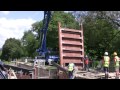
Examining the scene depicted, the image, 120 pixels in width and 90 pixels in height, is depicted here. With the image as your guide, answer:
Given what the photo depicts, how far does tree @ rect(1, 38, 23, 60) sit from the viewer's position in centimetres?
4112

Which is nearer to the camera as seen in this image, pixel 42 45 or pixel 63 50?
pixel 63 50

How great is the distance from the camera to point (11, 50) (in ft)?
144

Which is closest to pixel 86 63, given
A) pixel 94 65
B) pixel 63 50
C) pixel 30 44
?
pixel 63 50

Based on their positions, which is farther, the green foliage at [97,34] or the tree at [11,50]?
the tree at [11,50]

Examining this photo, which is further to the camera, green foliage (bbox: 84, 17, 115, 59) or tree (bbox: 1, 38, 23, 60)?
tree (bbox: 1, 38, 23, 60)

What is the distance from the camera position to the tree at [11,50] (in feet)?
135

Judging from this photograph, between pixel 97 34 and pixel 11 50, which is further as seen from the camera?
pixel 11 50

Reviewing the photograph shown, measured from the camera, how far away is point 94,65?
1706 cm

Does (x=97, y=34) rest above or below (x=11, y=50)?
above
